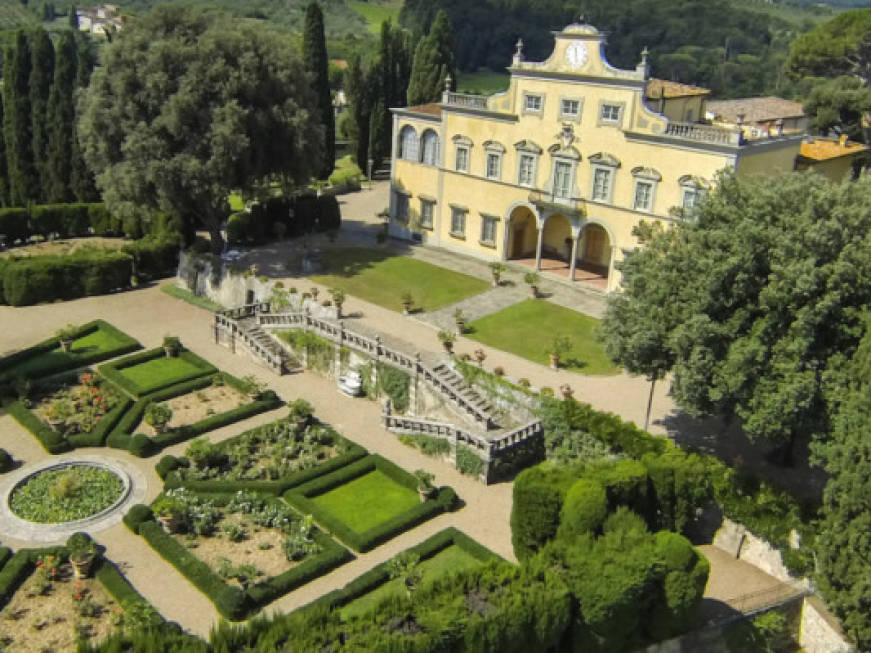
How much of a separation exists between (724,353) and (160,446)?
22.2m

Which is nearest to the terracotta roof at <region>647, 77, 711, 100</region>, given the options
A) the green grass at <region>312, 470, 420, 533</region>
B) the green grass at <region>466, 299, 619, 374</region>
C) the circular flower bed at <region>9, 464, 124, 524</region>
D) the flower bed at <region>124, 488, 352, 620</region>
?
the green grass at <region>466, 299, 619, 374</region>

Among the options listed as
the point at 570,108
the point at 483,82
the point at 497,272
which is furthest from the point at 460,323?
the point at 483,82

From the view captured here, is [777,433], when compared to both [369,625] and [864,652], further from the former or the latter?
[369,625]

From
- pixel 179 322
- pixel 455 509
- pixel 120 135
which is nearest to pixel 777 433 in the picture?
pixel 455 509

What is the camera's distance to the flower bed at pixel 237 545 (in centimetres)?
2491

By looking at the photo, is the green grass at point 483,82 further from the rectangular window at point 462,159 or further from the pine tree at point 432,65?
the rectangular window at point 462,159

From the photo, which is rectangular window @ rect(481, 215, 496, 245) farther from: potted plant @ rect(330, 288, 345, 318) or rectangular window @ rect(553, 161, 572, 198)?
potted plant @ rect(330, 288, 345, 318)

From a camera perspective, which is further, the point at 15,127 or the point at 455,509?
the point at 15,127

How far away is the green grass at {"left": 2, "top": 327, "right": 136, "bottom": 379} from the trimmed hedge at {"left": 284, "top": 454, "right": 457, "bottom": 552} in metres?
15.5

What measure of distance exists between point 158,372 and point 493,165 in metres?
23.6

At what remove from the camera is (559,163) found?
46.5 metres

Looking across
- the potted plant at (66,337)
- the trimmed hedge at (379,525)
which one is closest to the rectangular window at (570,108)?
the trimmed hedge at (379,525)

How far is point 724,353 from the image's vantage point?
88.6 ft

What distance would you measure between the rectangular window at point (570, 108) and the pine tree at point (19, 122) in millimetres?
37960
